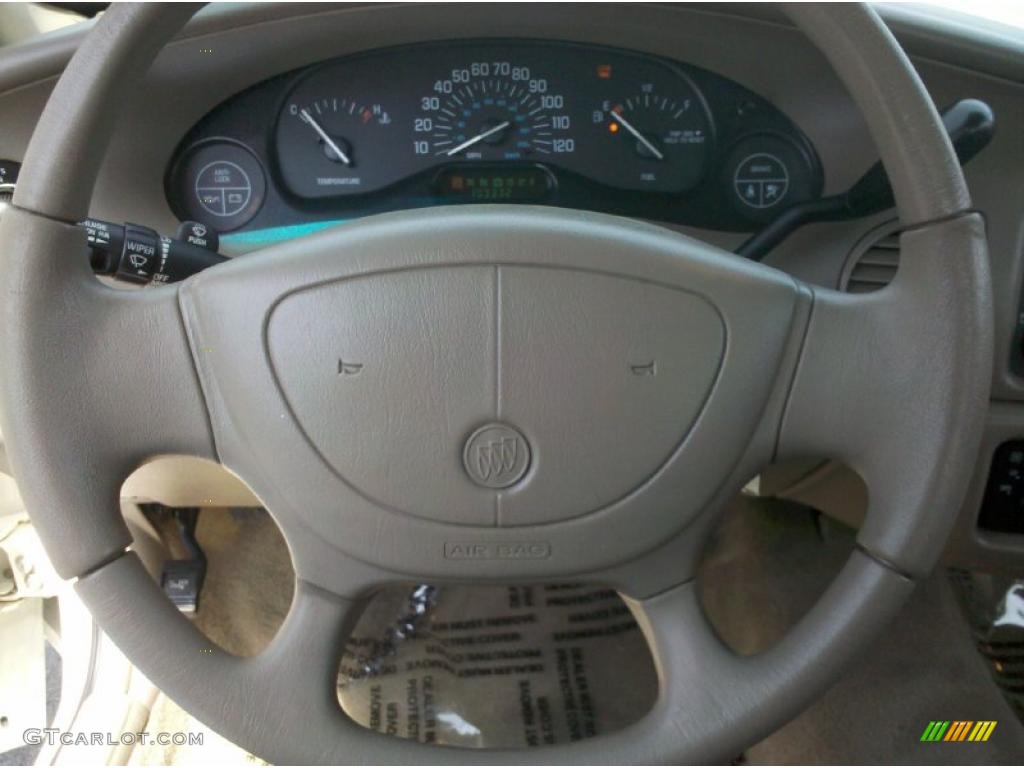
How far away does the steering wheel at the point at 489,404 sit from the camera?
2.48 feet

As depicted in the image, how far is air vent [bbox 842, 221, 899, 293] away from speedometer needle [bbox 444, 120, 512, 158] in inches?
15.7

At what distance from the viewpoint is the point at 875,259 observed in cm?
109

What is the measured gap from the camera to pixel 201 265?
0.90 m

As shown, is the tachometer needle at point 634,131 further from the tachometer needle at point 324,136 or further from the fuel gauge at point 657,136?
the tachometer needle at point 324,136

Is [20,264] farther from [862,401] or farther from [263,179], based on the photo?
[862,401]

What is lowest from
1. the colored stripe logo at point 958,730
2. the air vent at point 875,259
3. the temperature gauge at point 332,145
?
the colored stripe logo at point 958,730

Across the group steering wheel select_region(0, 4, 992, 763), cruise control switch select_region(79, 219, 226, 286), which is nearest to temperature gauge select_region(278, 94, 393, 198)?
cruise control switch select_region(79, 219, 226, 286)

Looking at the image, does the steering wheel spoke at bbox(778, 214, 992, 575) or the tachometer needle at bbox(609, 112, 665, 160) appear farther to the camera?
the tachometer needle at bbox(609, 112, 665, 160)

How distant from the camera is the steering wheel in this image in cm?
76

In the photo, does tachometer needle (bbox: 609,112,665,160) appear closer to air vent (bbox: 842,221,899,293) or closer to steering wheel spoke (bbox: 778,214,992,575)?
air vent (bbox: 842,221,899,293)

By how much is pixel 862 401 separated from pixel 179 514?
40.5 inches

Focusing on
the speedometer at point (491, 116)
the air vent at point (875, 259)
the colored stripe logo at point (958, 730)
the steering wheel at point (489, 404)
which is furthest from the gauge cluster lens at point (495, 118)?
the colored stripe logo at point (958, 730)

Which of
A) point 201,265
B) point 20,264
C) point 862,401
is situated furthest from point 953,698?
point 20,264

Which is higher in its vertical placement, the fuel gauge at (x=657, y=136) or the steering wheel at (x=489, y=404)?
the fuel gauge at (x=657, y=136)
